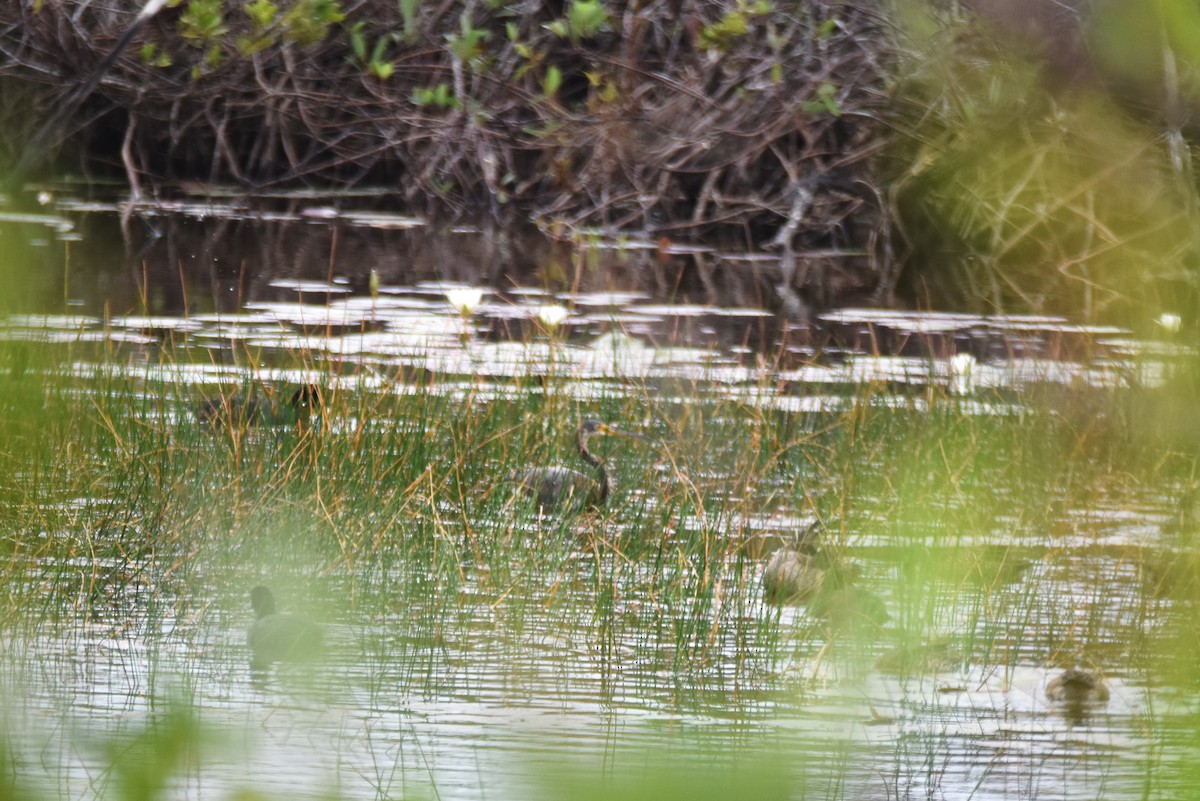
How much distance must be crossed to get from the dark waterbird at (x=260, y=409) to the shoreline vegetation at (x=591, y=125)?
17.6ft

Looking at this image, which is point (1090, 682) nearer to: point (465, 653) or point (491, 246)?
point (465, 653)

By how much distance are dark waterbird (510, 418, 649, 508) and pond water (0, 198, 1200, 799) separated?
10 centimetres

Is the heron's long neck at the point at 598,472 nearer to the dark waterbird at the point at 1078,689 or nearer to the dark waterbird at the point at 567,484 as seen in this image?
the dark waterbird at the point at 567,484

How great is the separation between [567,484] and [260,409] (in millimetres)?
993

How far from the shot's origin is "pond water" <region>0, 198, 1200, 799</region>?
316 cm

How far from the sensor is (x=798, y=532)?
5469 mm

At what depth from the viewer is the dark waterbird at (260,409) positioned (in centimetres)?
564

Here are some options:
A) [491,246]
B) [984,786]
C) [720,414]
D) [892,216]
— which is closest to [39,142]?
[984,786]

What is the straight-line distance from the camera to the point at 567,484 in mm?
5555

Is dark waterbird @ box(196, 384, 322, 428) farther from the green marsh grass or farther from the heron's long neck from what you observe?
the heron's long neck

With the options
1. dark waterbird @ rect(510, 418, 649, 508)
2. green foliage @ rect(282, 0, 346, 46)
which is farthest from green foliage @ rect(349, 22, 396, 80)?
dark waterbird @ rect(510, 418, 649, 508)

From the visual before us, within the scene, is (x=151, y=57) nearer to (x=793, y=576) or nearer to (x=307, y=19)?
(x=307, y=19)

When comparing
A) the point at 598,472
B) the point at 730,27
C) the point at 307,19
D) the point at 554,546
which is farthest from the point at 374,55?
the point at 554,546

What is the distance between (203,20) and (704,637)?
1083 centimetres
